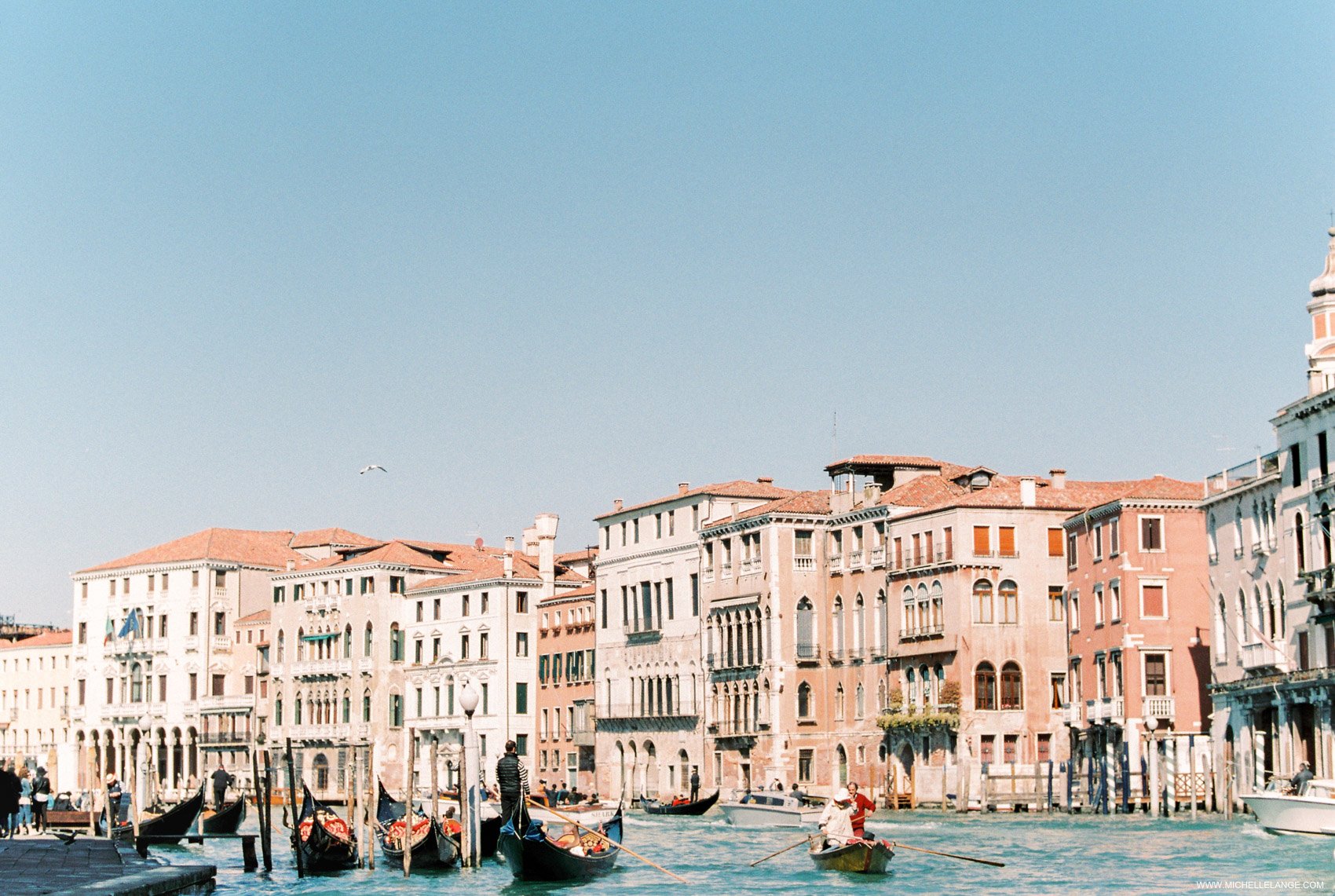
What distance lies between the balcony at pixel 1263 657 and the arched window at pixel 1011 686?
10.9m

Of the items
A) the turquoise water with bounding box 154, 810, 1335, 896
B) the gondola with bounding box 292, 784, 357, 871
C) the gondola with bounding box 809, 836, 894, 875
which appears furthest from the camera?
the gondola with bounding box 292, 784, 357, 871

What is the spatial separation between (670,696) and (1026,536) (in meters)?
16.1

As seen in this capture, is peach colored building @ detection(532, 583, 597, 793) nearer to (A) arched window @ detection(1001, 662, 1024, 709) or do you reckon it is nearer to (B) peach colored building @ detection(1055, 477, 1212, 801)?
(A) arched window @ detection(1001, 662, 1024, 709)

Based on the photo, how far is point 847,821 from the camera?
34219 mm

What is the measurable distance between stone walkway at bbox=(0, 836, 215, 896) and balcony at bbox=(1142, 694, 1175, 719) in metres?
27.6

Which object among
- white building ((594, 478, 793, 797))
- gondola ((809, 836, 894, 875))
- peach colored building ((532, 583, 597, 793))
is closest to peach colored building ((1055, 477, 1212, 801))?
white building ((594, 478, 793, 797))

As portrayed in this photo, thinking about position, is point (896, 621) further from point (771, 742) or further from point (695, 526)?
point (695, 526)

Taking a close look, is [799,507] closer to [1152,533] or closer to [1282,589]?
[1152,533]

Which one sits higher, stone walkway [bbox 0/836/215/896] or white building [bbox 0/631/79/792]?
white building [bbox 0/631/79/792]

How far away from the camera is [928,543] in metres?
60.9

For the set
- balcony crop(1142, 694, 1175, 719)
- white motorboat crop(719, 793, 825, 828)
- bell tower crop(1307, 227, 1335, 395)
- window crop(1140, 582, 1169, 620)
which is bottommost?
white motorboat crop(719, 793, 825, 828)

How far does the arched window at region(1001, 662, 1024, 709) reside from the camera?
59375 mm

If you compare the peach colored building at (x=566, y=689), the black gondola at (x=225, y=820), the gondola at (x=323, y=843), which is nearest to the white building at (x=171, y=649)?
the peach colored building at (x=566, y=689)

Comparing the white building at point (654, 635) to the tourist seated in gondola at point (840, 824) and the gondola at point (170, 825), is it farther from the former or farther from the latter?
the tourist seated in gondola at point (840, 824)
